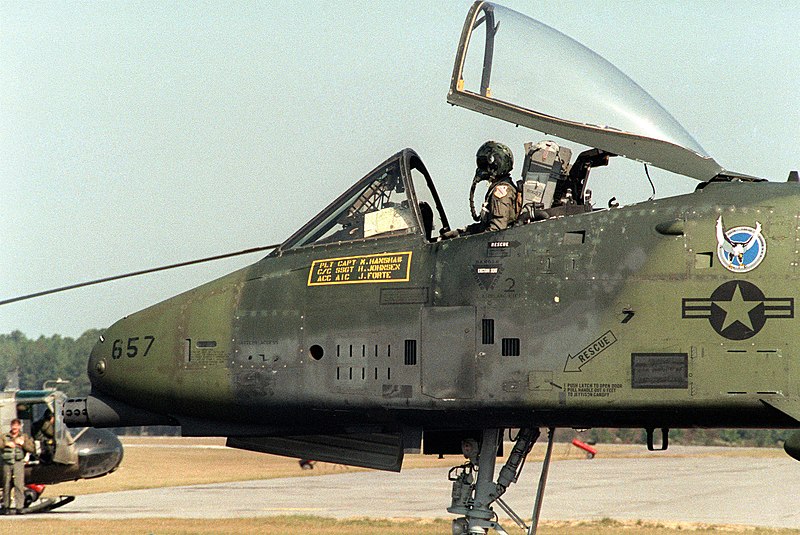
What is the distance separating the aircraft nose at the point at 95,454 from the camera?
1093 inches

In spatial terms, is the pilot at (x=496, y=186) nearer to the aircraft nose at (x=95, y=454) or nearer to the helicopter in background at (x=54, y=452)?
the helicopter in background at (x=54, y=452)

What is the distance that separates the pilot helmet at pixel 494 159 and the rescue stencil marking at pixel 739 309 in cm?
247

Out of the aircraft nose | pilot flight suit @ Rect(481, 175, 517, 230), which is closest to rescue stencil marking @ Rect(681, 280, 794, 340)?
pilot flight suit @ Rect(481, 175, 517, 230)

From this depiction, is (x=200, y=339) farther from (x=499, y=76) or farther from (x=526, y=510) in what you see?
(x=526, y=510)

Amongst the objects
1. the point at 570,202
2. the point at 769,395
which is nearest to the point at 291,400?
the point at 570,202

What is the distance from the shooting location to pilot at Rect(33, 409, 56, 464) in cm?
2115

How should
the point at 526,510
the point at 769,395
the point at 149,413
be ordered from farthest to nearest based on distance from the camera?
1. the point at 526,510
2. the point at 149,413
3. the point at 769,395

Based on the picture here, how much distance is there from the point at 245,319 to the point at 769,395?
500cm

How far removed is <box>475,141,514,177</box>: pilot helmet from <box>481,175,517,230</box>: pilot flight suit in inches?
11.4

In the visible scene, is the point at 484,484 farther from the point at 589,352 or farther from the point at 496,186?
the point at 496,186

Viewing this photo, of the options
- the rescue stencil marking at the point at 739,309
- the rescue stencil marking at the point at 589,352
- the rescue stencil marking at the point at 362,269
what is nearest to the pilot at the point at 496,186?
the rescue stencil marking at the point at 362,269

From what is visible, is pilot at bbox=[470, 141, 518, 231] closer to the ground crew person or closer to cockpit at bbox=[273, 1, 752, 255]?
cockpit at bbox=[273, 1, 752, 255]

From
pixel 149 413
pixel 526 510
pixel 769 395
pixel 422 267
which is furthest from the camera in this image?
pixel 526 510

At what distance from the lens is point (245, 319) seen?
37.1 ft
